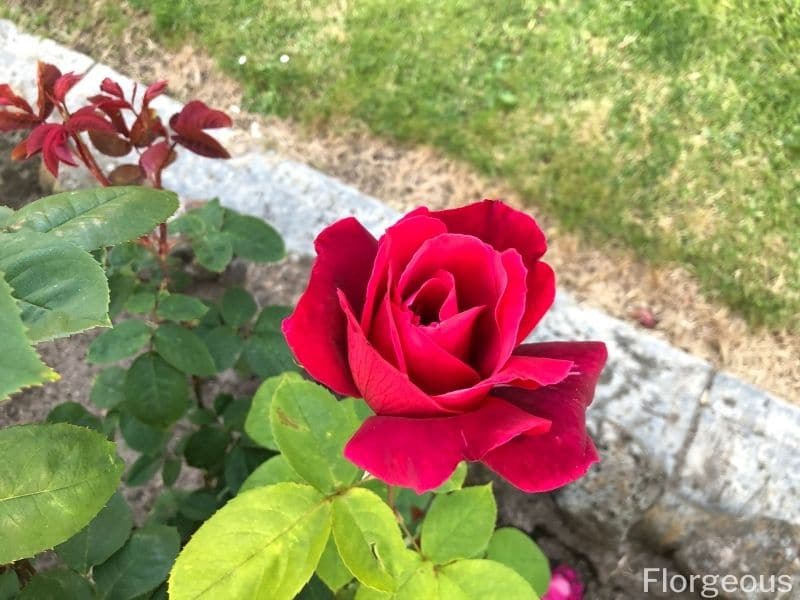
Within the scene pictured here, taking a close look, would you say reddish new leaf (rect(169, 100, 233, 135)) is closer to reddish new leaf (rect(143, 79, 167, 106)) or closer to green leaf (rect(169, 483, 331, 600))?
reddish new leaf (rect(143, 79, 167, 106))

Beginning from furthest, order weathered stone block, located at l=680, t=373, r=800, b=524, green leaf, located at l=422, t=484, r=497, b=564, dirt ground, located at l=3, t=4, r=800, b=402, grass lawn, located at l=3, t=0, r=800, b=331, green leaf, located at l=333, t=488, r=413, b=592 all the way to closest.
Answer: grass lawn, located at l=3, t=0, r=800, b=331 → dirt ground, located at l=3, t=4, r=800, b=402 → weathered stone block, located at l=680, t=373, r=800, b=524 → green leaf, located at l=422, t=484, r=497, b=564 → green leaf, located at l=333, t=488, r=413, b=592

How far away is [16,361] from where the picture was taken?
0.37 meters

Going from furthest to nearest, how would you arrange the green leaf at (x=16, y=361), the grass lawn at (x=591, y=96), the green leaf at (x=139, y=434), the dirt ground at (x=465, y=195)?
1. the grass lawn at (x=591, y=96)
2. the dirt ground at (x=465, y=195)
3. the green leaf at (x=139, y=434)
4. the green leaf at (x=16, y=361)

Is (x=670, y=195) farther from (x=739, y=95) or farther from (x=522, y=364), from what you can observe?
(x=522, y=364)

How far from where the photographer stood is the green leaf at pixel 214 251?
1058 mm

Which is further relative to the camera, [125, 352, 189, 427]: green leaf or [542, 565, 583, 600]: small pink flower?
[542, 565, 583, 600]: small pink flower

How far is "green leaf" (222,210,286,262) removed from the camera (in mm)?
1098

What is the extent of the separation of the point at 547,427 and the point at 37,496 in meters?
0.38

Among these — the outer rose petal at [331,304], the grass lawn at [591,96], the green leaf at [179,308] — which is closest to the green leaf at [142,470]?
the green leaf at [179,308]

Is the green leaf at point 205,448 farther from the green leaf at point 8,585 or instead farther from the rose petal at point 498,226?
the rose petal at point 498,226

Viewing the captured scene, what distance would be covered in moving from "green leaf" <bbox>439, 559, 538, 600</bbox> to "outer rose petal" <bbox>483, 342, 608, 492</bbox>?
159 millimetres

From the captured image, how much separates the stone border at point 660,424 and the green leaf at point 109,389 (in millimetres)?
455

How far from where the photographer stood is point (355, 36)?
6.77 ft

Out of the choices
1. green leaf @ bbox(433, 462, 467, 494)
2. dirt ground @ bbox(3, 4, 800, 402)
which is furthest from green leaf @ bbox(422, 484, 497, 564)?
dirt ground @ bbox(3, 4, 800, 402)
